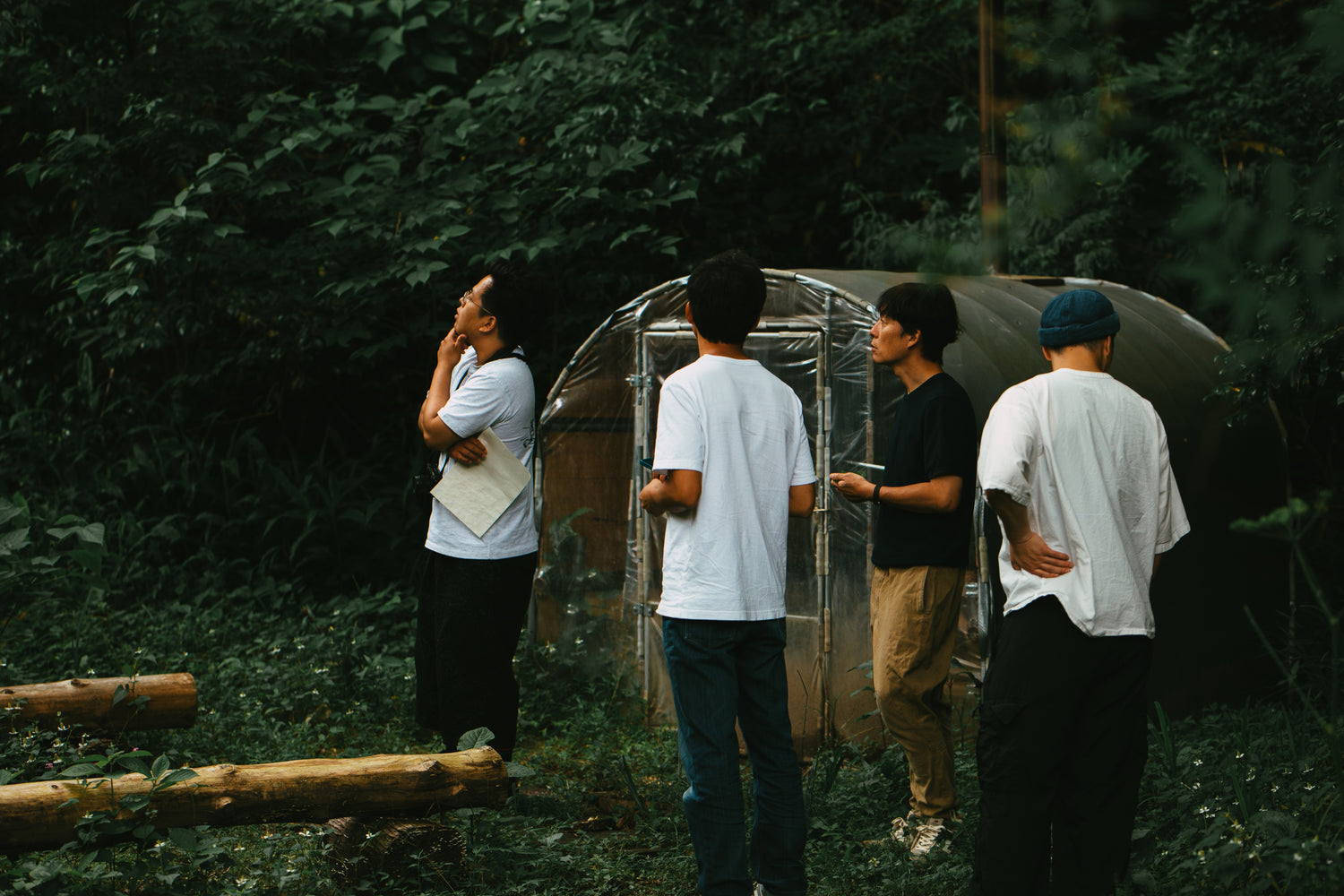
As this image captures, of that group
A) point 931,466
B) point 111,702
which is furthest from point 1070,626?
point 111,702

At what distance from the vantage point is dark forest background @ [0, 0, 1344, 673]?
7758 millimetres

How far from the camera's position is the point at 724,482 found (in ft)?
11.0

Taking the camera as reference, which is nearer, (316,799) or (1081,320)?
(1081,320)

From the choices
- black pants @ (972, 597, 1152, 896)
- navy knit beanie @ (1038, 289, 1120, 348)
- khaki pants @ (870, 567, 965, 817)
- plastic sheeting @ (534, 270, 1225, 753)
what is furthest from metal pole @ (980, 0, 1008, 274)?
black pants @ (972, 597, 1152, 896)

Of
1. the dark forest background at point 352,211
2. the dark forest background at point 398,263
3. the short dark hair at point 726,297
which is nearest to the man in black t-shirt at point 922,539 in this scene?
the dark forest background at point 398,263

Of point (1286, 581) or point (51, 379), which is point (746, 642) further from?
point (51, 379)

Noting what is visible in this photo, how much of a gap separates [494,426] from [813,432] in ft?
6.46

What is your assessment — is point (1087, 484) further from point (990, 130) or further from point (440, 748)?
point (990, 130)

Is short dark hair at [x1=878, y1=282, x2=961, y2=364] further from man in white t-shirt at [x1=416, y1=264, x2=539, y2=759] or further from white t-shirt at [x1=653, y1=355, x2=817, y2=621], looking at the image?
man in white t-shirt at [x1=416, y1=264, x2=539, y2=759]

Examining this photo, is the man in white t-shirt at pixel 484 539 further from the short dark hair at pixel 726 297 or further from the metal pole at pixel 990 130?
the metal pole at pixel 990 130

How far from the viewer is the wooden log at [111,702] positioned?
475 cm

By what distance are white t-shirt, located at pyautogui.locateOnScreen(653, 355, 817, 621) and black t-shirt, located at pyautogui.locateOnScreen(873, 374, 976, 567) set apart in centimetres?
88

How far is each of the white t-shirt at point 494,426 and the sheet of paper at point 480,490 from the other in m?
0.04

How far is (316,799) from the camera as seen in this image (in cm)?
364
